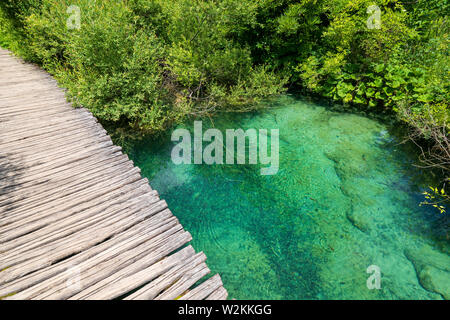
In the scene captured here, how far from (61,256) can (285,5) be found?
10.4m

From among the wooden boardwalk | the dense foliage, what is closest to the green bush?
the dense foliage

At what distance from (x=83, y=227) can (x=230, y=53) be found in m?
7.48

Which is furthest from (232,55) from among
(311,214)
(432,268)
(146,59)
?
(432,268)

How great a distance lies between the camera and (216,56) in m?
8.20

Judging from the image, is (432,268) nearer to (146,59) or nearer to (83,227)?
(83,227)

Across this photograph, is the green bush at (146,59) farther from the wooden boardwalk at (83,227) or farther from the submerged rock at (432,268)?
the submerged rock at (432,268)

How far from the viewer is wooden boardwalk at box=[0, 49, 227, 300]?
9.07ft

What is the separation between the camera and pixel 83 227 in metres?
3.35

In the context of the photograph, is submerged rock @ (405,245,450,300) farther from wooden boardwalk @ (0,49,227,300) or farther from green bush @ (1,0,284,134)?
green bush @ (1,0,284,134)

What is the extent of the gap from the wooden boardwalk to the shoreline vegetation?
2083mm

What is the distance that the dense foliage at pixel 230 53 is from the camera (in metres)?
6.52

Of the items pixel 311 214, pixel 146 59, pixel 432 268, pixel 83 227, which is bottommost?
pixel 432 268

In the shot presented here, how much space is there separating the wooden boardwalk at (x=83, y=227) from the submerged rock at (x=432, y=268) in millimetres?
4111

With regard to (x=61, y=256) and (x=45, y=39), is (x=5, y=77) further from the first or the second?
(x=61, y=256)
